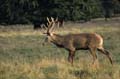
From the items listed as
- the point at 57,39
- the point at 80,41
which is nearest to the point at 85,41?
the point at 80,41

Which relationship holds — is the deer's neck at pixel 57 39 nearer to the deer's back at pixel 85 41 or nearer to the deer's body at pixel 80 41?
the deer's body at pixel 80 41

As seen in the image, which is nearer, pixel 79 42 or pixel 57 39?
pixel 79 42

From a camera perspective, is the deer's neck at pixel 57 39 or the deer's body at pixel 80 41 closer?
the deer's body at pixel 80 41

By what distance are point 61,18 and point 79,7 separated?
211 cm

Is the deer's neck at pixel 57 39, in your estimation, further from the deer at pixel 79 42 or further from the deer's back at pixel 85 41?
the deer's back at pixel 85 41

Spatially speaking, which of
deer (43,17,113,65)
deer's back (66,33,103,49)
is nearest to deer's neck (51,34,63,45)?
deer (43,17,113,65)

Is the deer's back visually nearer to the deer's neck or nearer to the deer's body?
the deer's body

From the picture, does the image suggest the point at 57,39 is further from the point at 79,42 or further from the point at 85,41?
the point at 85,41

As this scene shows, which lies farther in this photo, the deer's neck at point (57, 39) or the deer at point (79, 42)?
the deer's neck at point (57, 39)

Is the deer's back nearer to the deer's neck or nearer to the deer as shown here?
the deer

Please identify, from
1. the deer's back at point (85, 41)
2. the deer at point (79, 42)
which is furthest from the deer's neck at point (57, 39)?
the deer's back at point (85, 41)

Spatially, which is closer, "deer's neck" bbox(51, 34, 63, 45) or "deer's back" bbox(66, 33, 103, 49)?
"deer's back" bbox(66, 33, 103, 49)

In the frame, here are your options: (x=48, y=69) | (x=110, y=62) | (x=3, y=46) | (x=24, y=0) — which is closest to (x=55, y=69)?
(x=48, y=69)

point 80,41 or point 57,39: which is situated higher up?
point 80,41
